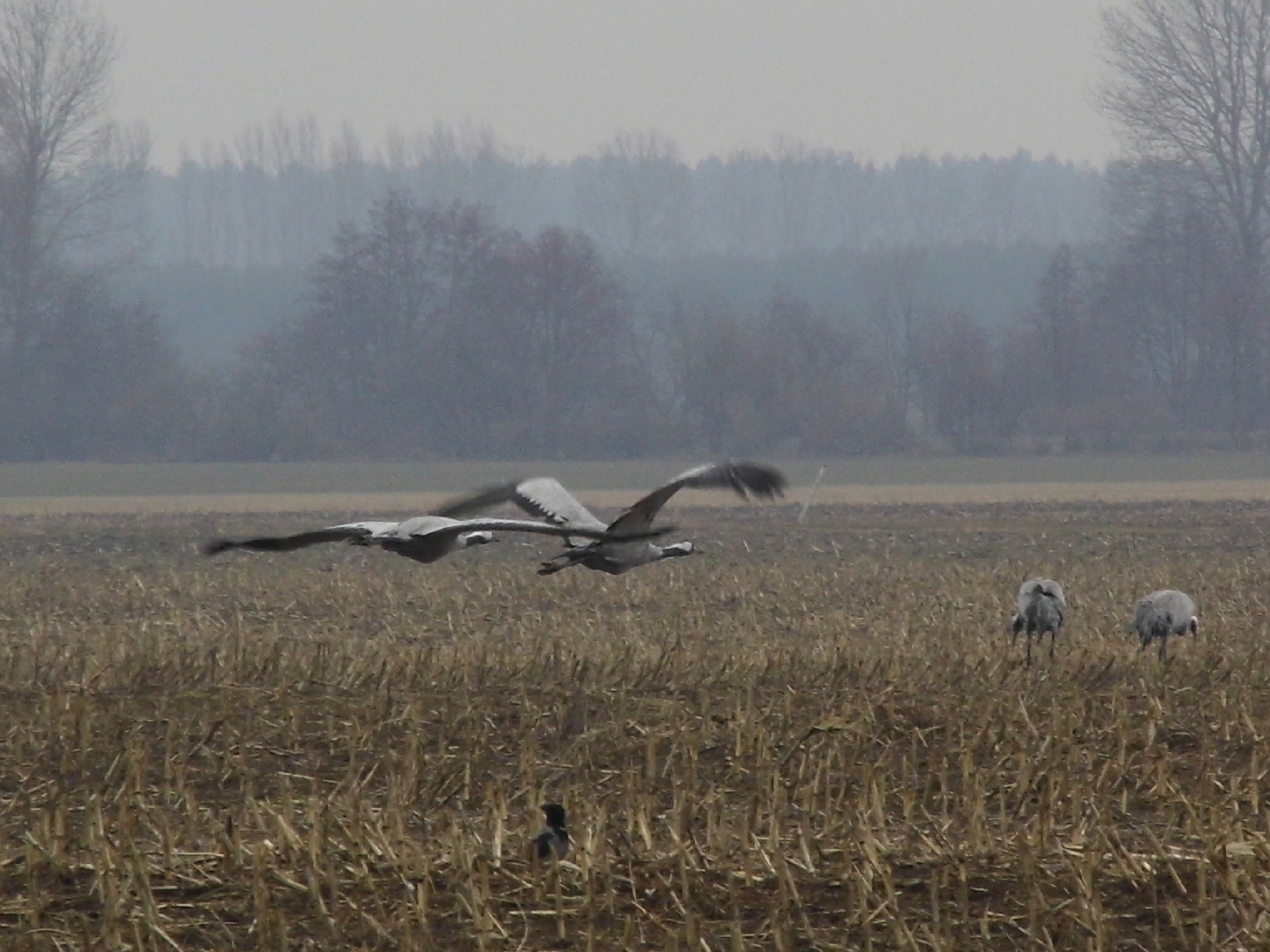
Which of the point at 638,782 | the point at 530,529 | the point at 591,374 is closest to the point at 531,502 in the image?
the point at 530,529

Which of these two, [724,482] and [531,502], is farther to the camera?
[531,502]

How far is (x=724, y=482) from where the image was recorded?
37.4 ft

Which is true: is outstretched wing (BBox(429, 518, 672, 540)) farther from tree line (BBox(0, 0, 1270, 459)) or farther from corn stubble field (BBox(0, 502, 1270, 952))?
tree line (BBox(0, 0, 1270, 459))

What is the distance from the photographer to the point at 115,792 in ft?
30.3

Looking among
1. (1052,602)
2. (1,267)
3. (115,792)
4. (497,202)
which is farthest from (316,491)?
(497,202)

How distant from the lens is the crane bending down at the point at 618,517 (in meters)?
11.2

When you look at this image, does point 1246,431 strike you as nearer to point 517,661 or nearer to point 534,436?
point 534,436

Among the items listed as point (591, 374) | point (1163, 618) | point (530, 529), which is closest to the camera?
point (530, 529)

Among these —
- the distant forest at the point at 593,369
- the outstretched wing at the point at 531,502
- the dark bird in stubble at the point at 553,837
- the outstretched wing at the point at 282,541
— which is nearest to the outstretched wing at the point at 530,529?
the outstretched wing at the point at 282,541

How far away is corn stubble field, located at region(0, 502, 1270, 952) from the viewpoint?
698 centimetres

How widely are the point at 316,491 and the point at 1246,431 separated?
29295 millimetres

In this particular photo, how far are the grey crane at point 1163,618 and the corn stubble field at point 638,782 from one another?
0.21 m

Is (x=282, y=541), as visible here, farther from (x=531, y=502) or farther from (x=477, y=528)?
(x=531, y=502)

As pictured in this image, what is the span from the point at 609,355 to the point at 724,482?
53.9 meters
